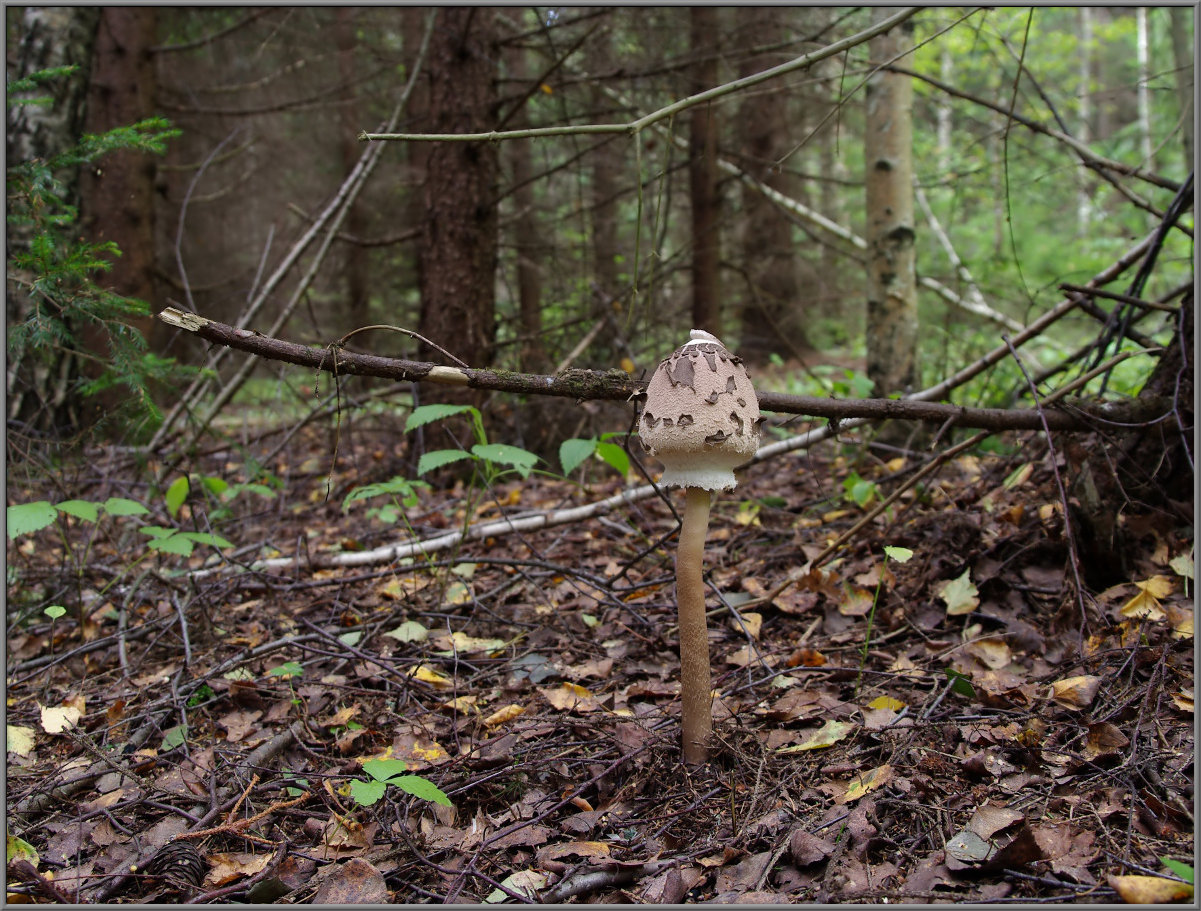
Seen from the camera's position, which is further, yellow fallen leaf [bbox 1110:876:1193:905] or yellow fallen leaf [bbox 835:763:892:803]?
yellow fallen leaf [bbox 835:763:892:803]

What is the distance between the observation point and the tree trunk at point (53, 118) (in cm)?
516

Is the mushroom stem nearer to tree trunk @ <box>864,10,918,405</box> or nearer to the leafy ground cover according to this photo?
the leafy ground cover

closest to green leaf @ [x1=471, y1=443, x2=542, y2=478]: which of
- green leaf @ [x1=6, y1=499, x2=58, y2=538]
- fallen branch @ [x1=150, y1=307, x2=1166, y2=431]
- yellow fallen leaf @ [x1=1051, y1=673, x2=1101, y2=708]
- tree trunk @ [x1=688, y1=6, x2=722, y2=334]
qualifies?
fallen branch @ [x1=150, y1=307, x2=1166, y2=431]

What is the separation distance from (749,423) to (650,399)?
285mm

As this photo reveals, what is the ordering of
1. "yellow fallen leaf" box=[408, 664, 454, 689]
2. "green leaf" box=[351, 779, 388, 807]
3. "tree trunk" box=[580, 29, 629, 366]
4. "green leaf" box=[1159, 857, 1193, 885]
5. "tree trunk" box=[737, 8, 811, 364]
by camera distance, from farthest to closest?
"tree trunk" box=[737, 8, 811, 364] → "tree trunk" box=[580, 29, 629, 366] → "yellow fallen leaf" box=[408, 664, 454, 689] → "green leaf" box=[351, 779, 388, 807] → "green leaf" box=[1159, 857, 1193, 885]

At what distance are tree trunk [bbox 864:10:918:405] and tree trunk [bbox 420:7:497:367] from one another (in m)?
2.81

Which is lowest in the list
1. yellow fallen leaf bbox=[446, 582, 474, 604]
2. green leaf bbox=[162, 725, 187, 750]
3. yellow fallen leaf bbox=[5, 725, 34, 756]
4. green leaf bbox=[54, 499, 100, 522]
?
yellow fallen leaf bbox=[5, 725, 34, 756]

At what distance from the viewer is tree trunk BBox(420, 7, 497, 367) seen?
209 inches

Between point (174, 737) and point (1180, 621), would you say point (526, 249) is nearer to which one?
point (174, 737)

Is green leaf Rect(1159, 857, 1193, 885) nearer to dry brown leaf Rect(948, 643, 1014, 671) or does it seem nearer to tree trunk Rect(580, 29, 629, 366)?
dry brown leaf Rect(948, 643, 1014, 671)

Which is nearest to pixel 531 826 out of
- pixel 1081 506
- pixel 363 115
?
pixel 1081 506

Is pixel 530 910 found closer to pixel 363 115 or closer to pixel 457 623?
pixel 457 623

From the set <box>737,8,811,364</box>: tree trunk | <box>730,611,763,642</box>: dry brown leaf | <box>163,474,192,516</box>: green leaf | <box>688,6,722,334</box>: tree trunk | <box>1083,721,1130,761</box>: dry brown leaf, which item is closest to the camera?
<box>1083,721,1130,761</box>: dry brown leaf

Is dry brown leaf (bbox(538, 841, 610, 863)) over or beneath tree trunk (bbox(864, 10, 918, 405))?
beneath
